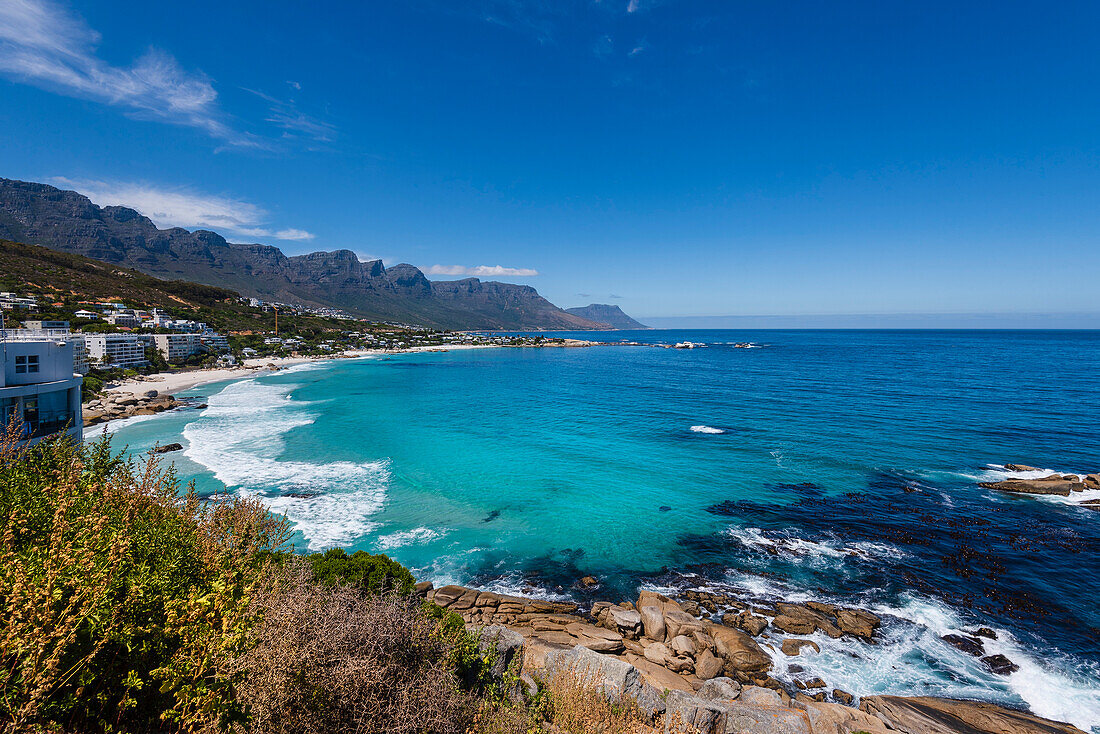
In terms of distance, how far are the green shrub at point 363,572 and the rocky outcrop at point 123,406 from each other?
48.2 metres

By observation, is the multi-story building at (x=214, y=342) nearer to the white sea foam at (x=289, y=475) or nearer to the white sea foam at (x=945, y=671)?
the white sea foam at (x=289, y=475)

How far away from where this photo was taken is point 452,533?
2403cm

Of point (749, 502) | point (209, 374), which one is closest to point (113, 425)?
point (209, 374)

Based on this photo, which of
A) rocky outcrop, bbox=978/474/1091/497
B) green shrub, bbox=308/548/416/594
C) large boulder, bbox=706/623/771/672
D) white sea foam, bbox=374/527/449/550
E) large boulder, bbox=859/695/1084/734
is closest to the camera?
large boulder, bbox=859/695/1084/734

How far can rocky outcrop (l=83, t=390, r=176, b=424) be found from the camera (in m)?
47.2

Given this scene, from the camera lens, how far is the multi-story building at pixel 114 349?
72875 mm

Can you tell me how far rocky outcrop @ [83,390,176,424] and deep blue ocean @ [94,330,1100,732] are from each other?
187 inches

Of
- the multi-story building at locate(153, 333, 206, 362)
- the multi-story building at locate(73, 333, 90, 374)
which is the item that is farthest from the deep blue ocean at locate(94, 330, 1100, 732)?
the multi-story building at locate(153, 333, 206, 362)

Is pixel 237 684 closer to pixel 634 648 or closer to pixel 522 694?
pixel 522 694

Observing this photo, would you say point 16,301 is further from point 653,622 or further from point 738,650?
point 738,650

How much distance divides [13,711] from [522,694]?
30.3 ft

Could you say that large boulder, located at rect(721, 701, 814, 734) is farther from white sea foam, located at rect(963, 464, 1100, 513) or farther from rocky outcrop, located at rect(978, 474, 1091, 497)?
white sea foam, located at rect(963, 464, 1100, 513)

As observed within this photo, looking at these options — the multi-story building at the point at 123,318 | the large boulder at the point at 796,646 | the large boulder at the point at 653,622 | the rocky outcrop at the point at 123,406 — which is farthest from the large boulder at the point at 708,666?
the multi-story building at the point at 123,318

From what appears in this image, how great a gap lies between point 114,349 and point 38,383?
256 ft
